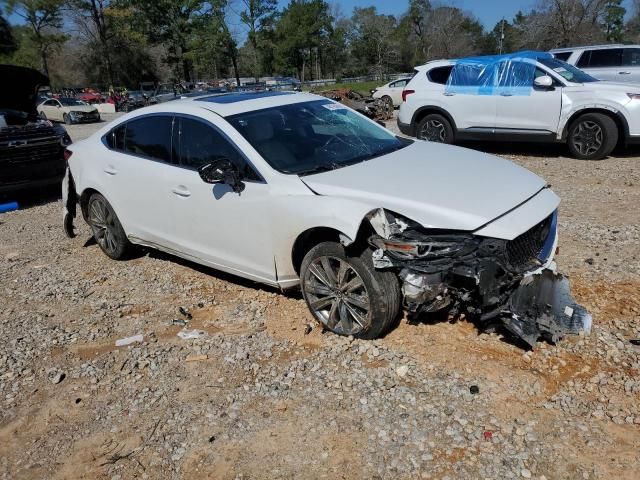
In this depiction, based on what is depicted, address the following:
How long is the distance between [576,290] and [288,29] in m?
61.8

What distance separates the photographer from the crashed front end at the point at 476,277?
10.5ft

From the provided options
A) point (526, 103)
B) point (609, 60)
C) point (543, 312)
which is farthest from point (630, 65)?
point (543, 312)

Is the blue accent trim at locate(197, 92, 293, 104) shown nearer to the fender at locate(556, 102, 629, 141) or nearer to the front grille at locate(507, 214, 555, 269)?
the front grille at locate(507, 214, 555, 269)

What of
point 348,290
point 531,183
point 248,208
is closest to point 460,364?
point 348,290

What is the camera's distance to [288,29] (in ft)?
200

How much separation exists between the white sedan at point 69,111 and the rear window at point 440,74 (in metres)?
22.0

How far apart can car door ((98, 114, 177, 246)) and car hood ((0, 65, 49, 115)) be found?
14.5ft

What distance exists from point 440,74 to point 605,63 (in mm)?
4970

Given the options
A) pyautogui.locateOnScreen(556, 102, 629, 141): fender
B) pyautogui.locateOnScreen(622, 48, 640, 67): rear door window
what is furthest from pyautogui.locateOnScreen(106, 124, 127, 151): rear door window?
pyautogui.locateOnScreen(622, 48, 640, 67): rear door window

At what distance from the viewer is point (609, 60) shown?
41.5 ft

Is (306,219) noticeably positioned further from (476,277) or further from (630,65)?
(630,65)

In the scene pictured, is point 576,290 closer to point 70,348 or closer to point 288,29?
point 70,348

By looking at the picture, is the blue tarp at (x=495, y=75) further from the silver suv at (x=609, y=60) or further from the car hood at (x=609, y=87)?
the silver suv at (x=609, y=60)

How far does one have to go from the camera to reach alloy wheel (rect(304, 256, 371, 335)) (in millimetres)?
3564
